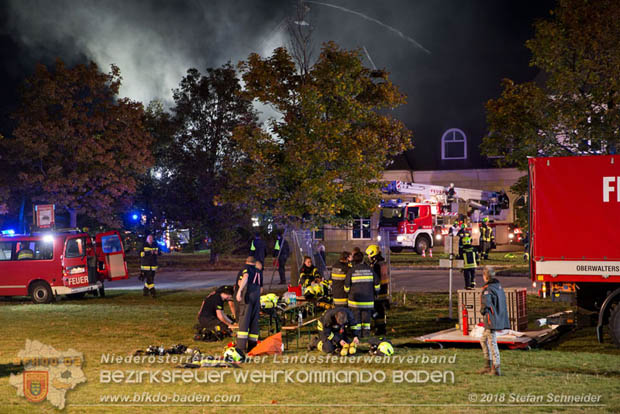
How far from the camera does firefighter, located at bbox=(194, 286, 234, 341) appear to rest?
13.9 meters

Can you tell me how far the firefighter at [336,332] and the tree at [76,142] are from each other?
880 inches

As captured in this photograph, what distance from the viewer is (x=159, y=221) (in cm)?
3931

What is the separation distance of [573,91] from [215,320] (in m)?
12.8

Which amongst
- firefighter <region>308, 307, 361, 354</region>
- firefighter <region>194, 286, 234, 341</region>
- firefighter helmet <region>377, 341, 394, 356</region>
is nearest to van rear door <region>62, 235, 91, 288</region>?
firefighter <region>194, 286, 234, 341</region>

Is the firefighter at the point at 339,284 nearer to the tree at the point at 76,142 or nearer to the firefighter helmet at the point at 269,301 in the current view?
the firefighter helmet at the point at 269,301

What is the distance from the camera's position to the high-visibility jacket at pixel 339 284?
45.5 ft

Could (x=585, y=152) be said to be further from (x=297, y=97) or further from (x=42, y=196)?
(x=42, y=196)

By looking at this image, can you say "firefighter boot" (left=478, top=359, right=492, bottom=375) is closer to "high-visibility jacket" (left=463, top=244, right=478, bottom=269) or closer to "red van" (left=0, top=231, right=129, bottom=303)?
"high-visibility jacket" (left=463, top=244, right=478, bottom=269)

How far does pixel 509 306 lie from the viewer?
1384 centimetres

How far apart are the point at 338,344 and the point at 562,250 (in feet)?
14.1

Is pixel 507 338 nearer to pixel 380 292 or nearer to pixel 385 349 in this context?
pixel 385 349

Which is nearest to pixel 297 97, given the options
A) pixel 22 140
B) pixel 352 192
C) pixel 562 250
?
pixel 352 192

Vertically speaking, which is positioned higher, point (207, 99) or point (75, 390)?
point (207, 99)

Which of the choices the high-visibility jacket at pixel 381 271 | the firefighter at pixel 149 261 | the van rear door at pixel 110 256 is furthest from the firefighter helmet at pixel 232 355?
the van rear door at pixel 110 256
